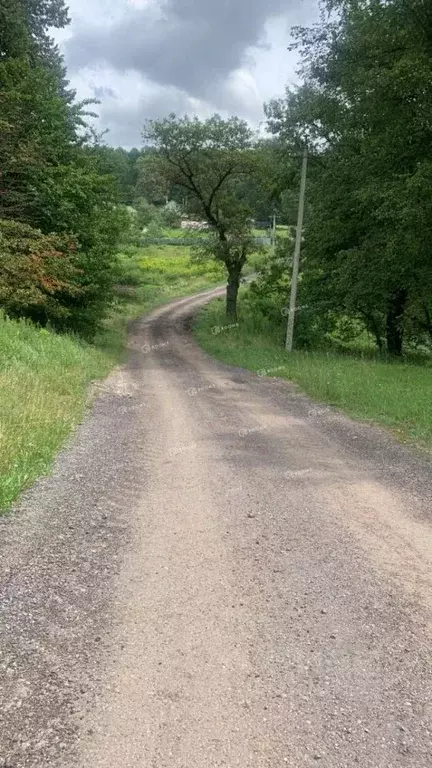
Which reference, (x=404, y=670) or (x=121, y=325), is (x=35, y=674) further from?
(x=121, y=325)

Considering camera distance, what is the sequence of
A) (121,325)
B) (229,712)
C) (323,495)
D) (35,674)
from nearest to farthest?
(229,712) → (35,674) → (323,495) → (121,325)

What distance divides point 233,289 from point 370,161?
15.6m

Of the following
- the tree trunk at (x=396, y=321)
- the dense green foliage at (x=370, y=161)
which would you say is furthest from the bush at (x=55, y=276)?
the tree trunk at (x=396, y=321)

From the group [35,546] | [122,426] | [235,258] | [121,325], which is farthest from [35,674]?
[121,325]

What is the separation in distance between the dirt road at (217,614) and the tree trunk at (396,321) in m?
16.1

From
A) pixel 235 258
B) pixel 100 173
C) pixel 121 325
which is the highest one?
pixel 100 173

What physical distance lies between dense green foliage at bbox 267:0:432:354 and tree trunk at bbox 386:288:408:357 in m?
0.04

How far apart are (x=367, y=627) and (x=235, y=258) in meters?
27.7

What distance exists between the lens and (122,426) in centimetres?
895

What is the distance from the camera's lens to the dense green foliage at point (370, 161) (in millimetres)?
12609

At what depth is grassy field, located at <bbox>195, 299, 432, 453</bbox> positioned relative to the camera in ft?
31.9

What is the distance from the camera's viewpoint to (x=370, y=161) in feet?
52.5

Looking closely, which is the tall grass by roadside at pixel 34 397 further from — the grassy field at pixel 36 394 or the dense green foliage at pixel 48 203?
the dense green foliage at pixel 48 203

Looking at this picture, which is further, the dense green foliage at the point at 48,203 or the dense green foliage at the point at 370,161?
the dense green foliage at the point at 48,203
